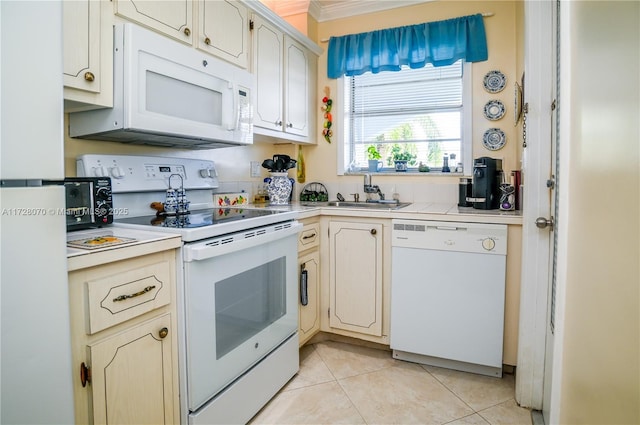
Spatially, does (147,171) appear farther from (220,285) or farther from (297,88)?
(297,88)

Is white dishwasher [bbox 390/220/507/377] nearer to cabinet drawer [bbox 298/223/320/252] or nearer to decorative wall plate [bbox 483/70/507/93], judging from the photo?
cabinet drawer [bbox 298/223/320/252]

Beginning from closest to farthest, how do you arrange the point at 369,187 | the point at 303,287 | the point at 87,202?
the point at 87,202 → the point at 303,287 → the point at 369,187

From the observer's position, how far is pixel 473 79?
2.64 meters

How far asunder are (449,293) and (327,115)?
171cm

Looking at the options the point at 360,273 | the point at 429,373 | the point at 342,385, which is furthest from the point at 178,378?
the point at 429,373

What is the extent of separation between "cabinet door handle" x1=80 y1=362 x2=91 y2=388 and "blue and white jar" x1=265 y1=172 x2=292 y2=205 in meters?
1.70

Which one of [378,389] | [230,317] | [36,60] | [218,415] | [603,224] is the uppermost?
[36,60]

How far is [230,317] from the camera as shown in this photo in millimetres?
1591

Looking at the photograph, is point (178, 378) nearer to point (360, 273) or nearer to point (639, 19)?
point (360, 273)

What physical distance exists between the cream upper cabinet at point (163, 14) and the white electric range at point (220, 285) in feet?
1.99

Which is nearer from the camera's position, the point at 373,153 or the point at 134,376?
the point at 134,376

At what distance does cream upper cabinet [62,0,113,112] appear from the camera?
1.28 m

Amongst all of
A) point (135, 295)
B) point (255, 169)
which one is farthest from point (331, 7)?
point (135, 295)

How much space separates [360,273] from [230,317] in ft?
3.37
